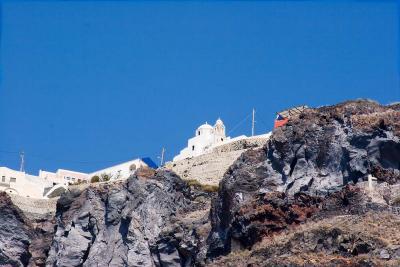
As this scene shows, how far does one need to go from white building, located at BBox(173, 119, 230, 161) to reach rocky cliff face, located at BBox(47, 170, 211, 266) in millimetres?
37244

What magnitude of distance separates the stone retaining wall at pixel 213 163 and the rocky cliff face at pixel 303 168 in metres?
25.2

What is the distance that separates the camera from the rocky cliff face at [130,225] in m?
75.9

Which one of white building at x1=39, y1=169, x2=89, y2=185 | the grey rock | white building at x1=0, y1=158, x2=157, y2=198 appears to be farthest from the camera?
white building at x1=39, y1=169, x2=89, y2=185

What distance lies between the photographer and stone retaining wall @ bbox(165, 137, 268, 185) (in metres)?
99.1

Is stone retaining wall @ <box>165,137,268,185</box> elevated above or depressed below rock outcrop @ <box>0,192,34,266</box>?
above

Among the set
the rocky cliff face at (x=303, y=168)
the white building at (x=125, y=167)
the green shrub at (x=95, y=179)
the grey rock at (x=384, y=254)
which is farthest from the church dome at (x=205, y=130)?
the grey rock at (x=384, y=254)

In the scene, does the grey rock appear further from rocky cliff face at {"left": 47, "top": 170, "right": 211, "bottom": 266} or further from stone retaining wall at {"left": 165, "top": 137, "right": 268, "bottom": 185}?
stone retaining wall at {"left": 165, "top": 137, "right": 268, "bottom": 185}

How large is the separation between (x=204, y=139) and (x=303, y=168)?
5794 centimetres

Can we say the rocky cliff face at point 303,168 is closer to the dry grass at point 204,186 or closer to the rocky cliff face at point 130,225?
the rocky cliff face at point 130,225

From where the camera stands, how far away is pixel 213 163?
341ft

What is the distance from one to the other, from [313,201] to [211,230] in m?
8.68

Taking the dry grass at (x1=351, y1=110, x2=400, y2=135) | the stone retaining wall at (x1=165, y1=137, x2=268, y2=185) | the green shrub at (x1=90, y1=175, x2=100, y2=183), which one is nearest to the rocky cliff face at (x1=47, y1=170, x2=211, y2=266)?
the stone retaining wall at (x1=165, y1=137, x2=268, y2=185)

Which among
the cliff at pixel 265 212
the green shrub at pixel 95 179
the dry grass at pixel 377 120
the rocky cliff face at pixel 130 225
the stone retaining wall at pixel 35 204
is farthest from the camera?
the green shrub at pixel 95 179

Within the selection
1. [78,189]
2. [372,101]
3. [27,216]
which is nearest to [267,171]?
[372,101]
